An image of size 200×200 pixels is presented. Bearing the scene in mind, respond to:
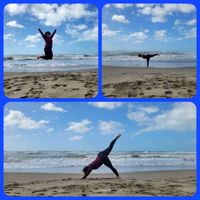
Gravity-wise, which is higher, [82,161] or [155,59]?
[155,59]

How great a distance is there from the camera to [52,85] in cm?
318

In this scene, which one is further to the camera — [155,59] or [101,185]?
[155,59]

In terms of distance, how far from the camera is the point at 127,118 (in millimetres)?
3154

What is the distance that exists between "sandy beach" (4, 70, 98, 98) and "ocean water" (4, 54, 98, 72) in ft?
0.15

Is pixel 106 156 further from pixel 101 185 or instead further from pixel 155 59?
pixel 155 59

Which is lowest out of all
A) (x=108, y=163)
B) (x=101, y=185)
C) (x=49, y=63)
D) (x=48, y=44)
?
(x=101, y=185)

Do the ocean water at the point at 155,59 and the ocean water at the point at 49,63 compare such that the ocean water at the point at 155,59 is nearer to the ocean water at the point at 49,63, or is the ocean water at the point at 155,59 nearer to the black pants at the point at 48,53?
the ocean water at the point at 49,63

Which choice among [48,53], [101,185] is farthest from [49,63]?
[101,185]

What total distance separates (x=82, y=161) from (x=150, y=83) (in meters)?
0.77

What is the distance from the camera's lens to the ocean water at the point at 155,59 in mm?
3133

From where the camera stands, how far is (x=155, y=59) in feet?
10.7

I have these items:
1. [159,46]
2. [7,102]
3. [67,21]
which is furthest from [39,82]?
[159,46]

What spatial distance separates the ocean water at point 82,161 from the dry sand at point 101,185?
0.05 m

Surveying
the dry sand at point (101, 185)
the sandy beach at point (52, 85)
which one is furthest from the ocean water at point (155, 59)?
the dry sand at point (101, 185)
